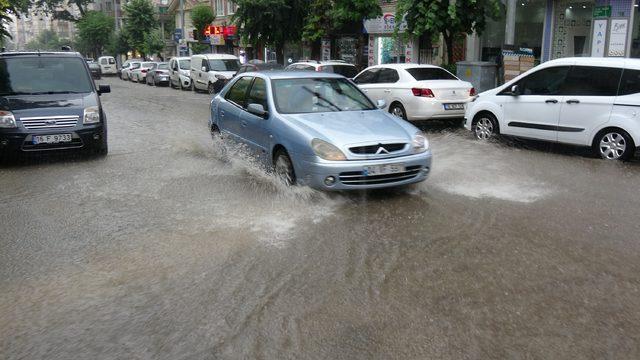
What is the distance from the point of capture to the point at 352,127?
7.14m

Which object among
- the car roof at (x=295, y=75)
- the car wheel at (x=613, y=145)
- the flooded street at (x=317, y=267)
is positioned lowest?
the flooded street at (x=317, y=267)

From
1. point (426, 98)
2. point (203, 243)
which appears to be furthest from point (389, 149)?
point (426, 98)

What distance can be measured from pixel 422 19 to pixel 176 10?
45.9 metres

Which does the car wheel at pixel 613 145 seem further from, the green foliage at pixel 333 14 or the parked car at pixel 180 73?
the parked car at pixel 180 73

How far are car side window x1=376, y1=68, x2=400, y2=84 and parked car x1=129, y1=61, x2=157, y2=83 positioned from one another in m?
27.4

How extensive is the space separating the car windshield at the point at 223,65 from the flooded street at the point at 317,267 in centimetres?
1777

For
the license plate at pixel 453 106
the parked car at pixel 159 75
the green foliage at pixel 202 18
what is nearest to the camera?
the license plate at pixel 453 106

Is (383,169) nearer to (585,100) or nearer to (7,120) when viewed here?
(585,100)

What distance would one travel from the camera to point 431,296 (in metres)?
4.40

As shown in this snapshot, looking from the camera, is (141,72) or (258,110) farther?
(141,72)

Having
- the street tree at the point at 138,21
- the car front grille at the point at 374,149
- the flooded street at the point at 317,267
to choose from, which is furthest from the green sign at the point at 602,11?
the street tree at the point at 138,21

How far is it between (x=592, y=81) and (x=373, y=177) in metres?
5.09

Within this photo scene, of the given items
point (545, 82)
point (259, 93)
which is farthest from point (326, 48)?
point (259, 93)

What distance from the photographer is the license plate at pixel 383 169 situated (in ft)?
A: 21.9
